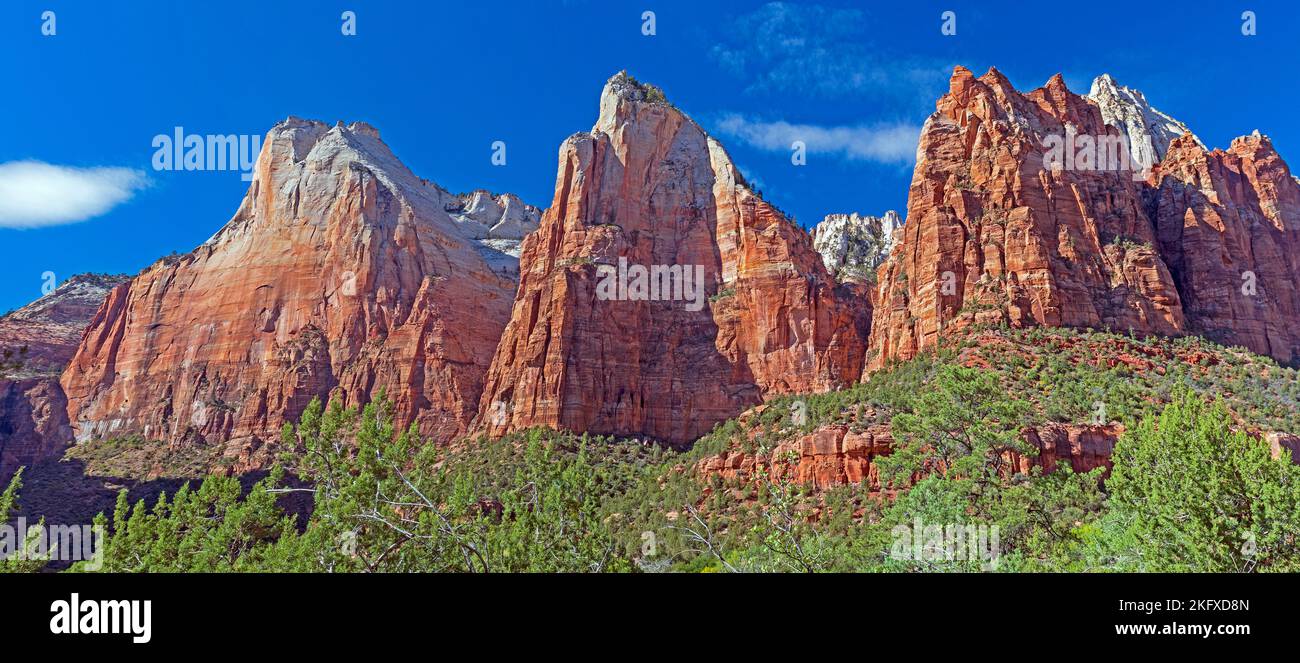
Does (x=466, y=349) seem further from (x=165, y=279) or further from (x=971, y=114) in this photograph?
(x=971, y=114)

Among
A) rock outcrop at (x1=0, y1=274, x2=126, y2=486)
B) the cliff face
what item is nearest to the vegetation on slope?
the cliff face

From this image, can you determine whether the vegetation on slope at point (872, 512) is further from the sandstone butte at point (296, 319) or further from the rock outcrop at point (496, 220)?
the rock outcrop at point (496, 220)

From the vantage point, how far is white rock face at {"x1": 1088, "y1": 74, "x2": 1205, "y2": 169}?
4946 inches

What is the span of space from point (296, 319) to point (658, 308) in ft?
159

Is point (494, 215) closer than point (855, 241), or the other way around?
point (494, 215)

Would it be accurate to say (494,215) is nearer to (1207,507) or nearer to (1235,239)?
(1235,239)

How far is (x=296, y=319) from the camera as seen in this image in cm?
10494

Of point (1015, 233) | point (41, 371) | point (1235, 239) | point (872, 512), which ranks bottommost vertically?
point (872, 512)

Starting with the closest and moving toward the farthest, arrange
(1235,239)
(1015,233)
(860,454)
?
(860,454) → (1015,233) → (1235,239)

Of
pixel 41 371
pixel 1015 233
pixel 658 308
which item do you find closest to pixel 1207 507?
pixel 1015 233

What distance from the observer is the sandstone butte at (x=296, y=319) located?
98.4m

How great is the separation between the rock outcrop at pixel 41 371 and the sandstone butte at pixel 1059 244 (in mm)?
90682

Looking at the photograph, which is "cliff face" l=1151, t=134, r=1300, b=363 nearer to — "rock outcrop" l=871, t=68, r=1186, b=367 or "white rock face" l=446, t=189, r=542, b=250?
"rock outcrop" l=871, t=68, r=1186, b=367

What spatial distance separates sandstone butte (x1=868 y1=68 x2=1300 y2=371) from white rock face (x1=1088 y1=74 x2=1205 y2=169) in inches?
1731
